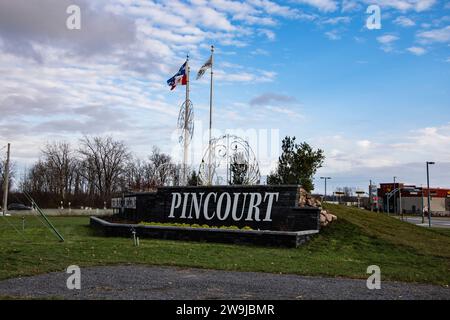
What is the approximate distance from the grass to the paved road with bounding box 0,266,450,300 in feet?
3.04

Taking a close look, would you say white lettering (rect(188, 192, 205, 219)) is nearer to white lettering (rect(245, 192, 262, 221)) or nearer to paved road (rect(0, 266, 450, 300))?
white lettering (rect(245, 192, 262, 221))

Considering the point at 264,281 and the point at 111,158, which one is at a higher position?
the point at 111,158

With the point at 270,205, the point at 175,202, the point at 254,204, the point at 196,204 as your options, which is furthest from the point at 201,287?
the point at 175,202

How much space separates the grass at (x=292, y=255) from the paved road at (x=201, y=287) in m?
0.93

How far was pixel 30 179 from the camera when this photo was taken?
84.3 m

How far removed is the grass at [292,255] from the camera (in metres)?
11.3

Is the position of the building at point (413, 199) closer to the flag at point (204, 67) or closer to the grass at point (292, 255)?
the flag at point (204, 67)

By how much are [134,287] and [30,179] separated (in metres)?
82.3

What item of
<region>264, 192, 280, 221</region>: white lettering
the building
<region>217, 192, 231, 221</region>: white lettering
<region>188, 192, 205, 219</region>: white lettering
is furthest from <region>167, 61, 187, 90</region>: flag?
the building

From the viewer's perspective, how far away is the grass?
11.3 meters

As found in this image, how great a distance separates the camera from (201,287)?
8883 mm

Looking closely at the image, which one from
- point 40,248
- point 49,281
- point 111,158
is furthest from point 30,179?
point 49,281

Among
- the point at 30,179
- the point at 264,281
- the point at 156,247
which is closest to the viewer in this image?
the point at 264,281
